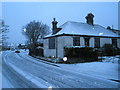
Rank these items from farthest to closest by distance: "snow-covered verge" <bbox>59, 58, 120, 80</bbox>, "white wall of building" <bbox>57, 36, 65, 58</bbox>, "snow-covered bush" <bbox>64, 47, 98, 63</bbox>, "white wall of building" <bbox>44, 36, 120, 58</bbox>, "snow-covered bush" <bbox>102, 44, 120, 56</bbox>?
"snow-covered bush" <bbox>102, 44, 120, 56</bbox> < "white wall of building" <bbox>57, 36, 65, 58</bbox> < "white wall of building" <bbox>44, 36, 120, 58</bbox> < "snow-covered bush" <bbox>64, 47, 98, 63</bbox> < "snow-covered verge" <bbox>59, 58, 120, 80</bbox>

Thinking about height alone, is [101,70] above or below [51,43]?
below

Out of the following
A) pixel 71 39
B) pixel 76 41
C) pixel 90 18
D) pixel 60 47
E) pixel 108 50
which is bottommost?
pixel 108 50

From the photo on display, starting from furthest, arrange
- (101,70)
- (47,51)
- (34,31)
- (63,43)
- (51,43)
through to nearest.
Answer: (34,31)
(47,51)
(51,43)
(63,43)
(101,70)

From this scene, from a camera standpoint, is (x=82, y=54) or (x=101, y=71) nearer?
(x=101, y=71)

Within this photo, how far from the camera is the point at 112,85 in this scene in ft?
21.0

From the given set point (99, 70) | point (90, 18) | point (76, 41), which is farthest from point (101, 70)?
point (90, 18)

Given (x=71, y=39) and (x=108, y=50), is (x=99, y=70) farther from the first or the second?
(x=108, y=50)

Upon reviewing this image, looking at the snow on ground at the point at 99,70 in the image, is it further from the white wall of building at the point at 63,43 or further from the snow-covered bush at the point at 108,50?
the snow-covered bush at the point at 108,50

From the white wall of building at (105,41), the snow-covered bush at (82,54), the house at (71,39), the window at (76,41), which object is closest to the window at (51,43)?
the house at (71,39)

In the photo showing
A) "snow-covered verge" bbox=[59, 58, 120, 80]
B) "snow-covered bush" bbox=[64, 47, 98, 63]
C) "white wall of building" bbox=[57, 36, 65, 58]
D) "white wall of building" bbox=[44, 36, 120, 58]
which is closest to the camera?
"snow-covered verge" bbox=[59, 58, 120, 80]

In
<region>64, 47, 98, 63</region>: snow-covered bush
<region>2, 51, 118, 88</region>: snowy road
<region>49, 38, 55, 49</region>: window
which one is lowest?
<region>2, 51, 118, 88</region>: snowy road

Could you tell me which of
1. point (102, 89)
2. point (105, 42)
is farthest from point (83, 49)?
point (102, 89)

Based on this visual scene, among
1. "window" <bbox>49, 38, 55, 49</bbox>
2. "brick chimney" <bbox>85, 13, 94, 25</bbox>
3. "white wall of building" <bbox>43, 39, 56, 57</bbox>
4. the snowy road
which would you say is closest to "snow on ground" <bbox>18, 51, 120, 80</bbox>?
the snowy road

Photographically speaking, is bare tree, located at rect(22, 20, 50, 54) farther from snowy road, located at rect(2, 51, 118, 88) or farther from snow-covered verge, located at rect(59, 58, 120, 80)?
snowy road, located at rect(2, 51, 118, 88)
